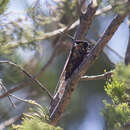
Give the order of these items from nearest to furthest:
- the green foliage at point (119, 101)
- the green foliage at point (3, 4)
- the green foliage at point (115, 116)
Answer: the green foliage at point (119, 101) → the green foliage at point (115, 116) → the green foliage at point (3, 4)

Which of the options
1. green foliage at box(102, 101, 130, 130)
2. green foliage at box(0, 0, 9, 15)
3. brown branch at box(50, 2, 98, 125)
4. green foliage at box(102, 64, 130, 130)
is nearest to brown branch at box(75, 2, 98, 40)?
brown branch at box(50, 2, 98, 125)

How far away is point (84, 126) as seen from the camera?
468 cm

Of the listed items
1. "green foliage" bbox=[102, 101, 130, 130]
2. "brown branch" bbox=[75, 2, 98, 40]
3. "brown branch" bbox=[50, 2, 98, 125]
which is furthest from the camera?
"brown branch" bbox=[75, 2, 98, 40]

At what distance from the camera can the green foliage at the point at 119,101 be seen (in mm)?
1418

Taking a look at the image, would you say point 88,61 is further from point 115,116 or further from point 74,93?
point 74,93

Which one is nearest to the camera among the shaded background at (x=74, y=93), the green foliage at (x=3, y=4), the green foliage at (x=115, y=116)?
the green foliage at (x=115, y=116)

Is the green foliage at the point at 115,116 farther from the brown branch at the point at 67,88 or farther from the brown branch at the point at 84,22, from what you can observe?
the brown branch at the point at 84,22

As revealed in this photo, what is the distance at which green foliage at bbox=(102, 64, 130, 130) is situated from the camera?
1.42m

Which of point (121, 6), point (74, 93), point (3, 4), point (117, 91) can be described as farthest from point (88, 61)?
point (74, 93)

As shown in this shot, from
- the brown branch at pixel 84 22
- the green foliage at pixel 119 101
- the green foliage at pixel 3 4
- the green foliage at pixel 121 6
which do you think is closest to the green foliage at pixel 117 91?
the green foliage at pixel 119 101

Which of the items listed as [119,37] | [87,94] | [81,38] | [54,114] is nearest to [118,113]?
[54,114]

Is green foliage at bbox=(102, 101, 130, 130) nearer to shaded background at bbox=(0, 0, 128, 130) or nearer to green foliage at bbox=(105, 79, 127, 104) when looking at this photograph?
green foliage at bbox=(105, 79, 127, 104)

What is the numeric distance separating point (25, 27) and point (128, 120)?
5.24 feet

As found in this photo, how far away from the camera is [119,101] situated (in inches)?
73.6
